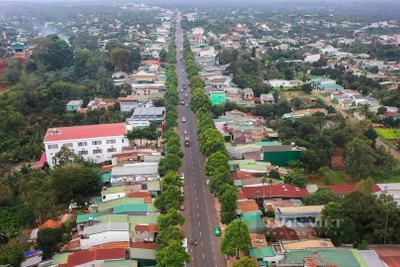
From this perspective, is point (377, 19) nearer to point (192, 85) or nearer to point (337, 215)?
point (192, 85)

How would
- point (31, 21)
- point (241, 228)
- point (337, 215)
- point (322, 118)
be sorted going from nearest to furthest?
point (241, 228), point (337, 215), point (322, 118), point (31, 21)

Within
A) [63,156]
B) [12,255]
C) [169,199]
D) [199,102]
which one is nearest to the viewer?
[12,255]

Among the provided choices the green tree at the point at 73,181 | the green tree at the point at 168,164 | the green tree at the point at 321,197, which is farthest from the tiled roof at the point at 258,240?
the green tree at the point at 73,181

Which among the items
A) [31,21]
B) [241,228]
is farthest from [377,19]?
[241,228]

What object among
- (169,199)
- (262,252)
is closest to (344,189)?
(262,252)

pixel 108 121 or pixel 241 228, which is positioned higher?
pixel 241 228

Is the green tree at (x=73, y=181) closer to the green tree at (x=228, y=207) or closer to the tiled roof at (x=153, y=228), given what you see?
the tiled roof at (x=153, y=228)

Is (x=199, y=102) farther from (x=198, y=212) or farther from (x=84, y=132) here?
(x=198, y=212)
